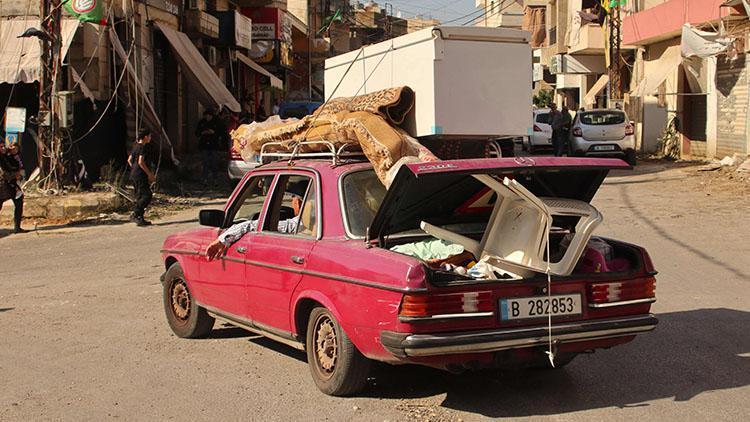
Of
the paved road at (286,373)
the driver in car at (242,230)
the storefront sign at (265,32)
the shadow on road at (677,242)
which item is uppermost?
the storefront sign at (265,32)

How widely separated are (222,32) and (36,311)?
2299 centimetres

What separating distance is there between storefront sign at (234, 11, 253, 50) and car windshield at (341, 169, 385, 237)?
1029 inches

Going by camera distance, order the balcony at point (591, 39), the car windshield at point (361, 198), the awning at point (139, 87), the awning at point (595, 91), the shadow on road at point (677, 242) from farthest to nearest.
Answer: the awning at point (595, 91) → the balcony at point (591, 39) → the awning at point (139, 87) → the shadow on road at point (677, 242) → the car windshield at point (361, 198)

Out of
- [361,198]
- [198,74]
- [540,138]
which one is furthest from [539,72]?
[361,198]

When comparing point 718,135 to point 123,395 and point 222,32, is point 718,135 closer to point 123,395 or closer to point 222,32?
point 222,32

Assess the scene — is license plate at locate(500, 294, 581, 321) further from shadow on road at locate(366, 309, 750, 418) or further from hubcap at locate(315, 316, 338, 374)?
hubcap at locate(315, 316, 338, 374)

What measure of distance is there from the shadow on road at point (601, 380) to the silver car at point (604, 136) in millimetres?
19676

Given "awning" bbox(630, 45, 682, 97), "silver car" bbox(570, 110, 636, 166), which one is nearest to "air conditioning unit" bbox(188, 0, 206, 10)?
"silver car" bbox(570, 110, 636, 166)

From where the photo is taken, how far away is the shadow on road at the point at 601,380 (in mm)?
5758

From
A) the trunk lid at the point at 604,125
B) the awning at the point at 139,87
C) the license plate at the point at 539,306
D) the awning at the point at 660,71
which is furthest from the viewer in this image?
the awning at the point at 660,71

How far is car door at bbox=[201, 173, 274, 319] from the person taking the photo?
694 centimetres

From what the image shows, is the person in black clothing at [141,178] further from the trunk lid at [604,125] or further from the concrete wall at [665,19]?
the concrete wall at [665,19]

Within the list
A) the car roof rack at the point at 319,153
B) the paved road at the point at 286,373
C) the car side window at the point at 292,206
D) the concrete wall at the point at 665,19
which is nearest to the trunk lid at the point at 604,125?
the concrete wall at the point at 665,19

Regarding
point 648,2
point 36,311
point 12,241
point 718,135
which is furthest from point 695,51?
point 36,311
